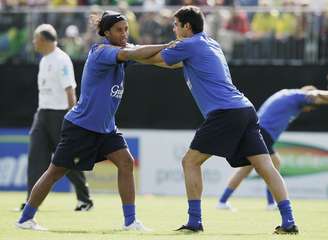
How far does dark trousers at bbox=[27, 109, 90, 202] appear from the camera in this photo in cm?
1305

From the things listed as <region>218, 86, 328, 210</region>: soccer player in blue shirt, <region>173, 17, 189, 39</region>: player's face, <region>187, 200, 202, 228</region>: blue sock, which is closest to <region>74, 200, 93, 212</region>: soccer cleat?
<region>218, 86, 328, 210</region>: soccer player in blue shirt

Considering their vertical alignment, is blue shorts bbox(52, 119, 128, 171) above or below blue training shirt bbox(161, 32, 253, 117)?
below

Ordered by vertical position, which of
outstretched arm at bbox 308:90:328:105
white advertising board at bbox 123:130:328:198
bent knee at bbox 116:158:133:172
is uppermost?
bent knee at bbox 116:158:133:172

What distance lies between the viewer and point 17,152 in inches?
744

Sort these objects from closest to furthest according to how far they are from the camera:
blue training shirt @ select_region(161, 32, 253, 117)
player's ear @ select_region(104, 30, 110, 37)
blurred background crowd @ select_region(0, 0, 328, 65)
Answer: blue training shirt @ select_region(161, 32, 253, 117) < player's ear @ select_region(104, 30, 110, 37) < blurred background crowd @ select_region(0, 0, 328, 65)

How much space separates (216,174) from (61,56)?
19.7 ft

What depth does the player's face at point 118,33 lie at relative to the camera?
9.59 meters

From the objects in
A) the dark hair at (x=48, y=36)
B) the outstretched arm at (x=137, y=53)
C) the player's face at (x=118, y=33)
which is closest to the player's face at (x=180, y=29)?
the outstretched arm at (x=137, y=53)

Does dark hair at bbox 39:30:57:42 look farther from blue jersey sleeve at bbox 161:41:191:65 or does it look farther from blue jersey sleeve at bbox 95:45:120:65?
blue jersey sleeve at bbox 161:41:191:65

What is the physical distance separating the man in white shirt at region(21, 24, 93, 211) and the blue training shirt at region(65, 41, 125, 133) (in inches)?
129

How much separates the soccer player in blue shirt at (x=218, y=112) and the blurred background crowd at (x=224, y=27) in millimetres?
8653

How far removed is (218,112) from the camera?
30.9ft

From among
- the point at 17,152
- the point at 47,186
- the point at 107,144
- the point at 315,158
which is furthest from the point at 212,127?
the point at 17,152

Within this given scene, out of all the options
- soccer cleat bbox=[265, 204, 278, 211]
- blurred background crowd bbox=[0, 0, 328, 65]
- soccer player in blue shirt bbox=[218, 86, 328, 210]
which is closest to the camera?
soccer player in blue shirt bbox=[218, 86, 328, 210]
